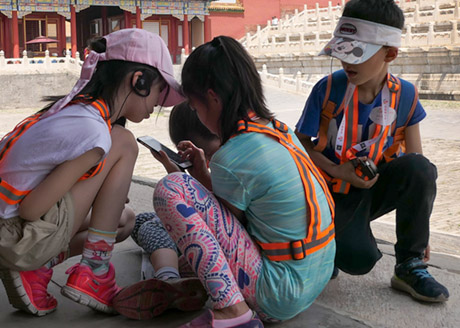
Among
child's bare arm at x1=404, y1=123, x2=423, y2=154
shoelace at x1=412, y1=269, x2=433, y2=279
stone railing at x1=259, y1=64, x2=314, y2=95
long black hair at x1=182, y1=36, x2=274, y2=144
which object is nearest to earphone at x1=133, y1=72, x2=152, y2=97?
long black hair at x1=182, y1=36, x2=274, y2=144

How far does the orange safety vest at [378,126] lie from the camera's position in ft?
6.59

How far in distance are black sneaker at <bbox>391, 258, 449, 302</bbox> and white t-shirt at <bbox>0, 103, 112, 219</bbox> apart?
3.23 feet

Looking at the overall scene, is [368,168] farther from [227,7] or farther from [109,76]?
[227,7]

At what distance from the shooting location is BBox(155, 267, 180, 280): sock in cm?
190

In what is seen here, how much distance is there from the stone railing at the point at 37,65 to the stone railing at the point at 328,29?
5.60 meters

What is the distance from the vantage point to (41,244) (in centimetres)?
165

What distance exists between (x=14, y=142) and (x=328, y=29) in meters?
18.9

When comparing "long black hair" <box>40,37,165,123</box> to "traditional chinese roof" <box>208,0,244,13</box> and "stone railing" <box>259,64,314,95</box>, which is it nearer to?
"stone railing" <box>259,64,314,95</box>

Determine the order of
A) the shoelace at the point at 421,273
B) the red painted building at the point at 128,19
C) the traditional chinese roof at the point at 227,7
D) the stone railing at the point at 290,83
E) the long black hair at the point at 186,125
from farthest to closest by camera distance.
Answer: the traditional chinese roof at the point at 227,7
the red painted building at the point at 128,19
the stone railing at the point at 290,83
the long black hair at the point at 186,125
the shoelace at the point at 421,273

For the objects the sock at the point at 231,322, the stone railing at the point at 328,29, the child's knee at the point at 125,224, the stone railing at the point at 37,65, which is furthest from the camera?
the stone railing at the point at 37,65

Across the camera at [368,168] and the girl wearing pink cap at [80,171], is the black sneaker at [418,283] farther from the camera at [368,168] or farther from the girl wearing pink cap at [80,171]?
the girl wearing pink cap at [80,171]

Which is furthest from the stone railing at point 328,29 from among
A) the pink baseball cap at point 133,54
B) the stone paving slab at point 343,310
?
the pink baseball cap at point 133,54

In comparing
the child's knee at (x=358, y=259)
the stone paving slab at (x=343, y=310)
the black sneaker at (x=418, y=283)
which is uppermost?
the child's knee at (x=358, y=259)

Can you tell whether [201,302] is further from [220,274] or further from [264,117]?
[264,117]
